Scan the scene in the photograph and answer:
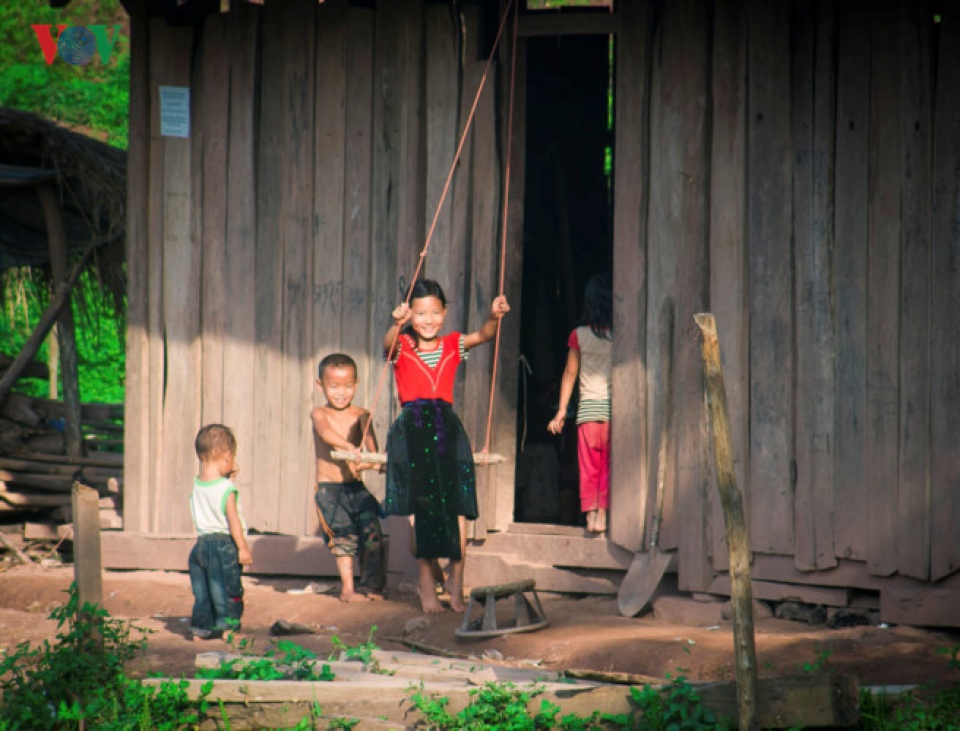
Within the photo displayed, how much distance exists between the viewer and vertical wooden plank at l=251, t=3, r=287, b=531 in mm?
8297

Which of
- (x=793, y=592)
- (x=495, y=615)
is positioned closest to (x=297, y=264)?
(x=495, y=615)

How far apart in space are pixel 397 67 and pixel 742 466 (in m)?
3.29

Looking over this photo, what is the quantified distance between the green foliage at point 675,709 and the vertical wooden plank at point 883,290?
2319mm

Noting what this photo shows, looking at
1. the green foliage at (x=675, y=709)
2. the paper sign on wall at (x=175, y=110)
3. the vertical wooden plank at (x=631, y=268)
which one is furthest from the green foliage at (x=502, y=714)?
the paper sign on wall at (x=175, y=110)

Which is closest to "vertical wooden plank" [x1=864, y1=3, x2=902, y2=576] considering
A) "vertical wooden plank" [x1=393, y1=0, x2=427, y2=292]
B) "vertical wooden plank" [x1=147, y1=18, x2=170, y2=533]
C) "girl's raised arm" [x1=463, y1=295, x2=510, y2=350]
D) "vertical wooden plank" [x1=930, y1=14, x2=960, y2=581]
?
"vertical wooden plank" [x1=930, y1=14, x2=960, y2=581]

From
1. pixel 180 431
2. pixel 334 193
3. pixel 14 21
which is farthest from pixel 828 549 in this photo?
pixel 14 21

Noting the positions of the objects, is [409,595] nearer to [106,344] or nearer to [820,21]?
[820,21]

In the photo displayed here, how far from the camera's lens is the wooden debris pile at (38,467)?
1016cm

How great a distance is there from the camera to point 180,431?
8.57 m

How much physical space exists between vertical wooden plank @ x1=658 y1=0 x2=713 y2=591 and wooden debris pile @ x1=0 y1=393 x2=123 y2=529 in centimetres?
485

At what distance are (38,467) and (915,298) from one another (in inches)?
273

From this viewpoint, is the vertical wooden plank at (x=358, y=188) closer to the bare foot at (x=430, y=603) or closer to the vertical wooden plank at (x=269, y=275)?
the vertical wooden plank at (x=269, y=275)

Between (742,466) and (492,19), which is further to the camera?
(492,19)

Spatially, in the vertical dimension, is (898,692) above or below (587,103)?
below
